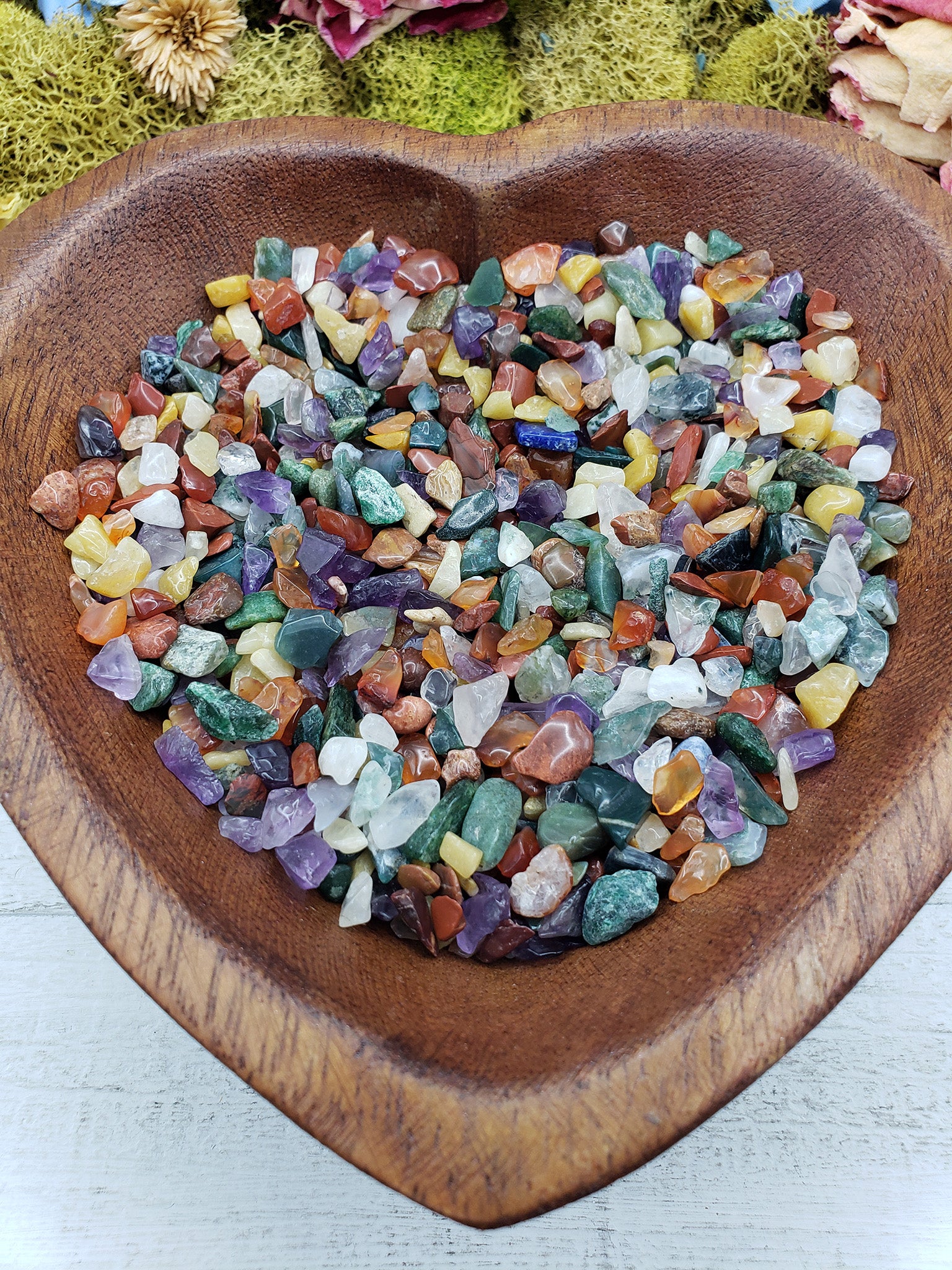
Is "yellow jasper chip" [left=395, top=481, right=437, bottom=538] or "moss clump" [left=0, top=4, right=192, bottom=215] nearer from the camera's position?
"yellow jasper chip" [left=395, top=481, right=437, bottom=538]

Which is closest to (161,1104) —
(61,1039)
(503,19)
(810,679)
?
(61,1039)

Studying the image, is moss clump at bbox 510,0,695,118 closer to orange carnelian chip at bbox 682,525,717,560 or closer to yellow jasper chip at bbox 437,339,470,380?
yellow jasper chip at bbox 437,339,470,380

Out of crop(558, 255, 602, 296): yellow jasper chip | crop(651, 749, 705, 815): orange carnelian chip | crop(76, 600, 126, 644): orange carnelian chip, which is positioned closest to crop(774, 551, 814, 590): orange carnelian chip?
crop(651, 749, 705, 815): orange carnelian chip

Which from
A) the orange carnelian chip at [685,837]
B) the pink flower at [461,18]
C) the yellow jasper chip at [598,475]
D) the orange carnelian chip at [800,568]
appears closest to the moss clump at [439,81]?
the pink flower at [461,18]

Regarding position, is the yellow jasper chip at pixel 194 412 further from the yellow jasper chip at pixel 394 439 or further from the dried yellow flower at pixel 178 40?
the dried yellow flower at pixel 178 40

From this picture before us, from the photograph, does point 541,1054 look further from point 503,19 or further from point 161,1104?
point 503,19
